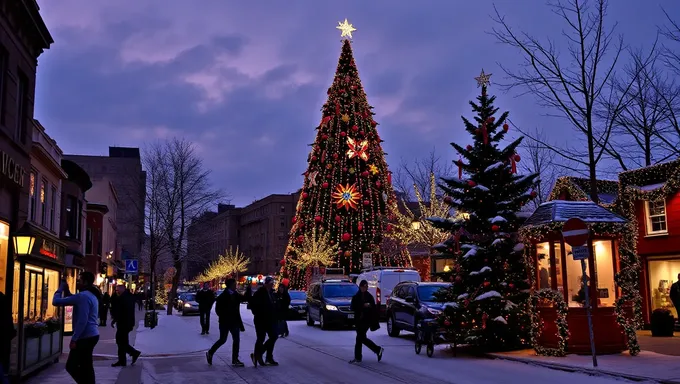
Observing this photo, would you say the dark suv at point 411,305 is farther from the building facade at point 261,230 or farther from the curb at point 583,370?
the building facade at point 261,230

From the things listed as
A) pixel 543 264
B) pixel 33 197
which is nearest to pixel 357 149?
pixel 33 197

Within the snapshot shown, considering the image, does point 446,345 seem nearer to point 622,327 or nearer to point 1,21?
point 622,327

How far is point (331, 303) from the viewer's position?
85.0ft

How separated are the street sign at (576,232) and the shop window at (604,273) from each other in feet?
8.10

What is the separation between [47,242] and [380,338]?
11.1 metres

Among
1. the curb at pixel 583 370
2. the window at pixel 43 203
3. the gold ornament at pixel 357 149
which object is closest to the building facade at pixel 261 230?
the gold ornament at pixel 357 149

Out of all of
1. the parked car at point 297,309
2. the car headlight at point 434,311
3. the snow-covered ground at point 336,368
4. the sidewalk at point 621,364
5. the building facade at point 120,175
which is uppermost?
the building facade at point 120,175

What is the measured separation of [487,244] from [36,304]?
10832 mm

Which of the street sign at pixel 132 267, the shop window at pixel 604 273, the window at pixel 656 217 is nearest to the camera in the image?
the shop window at pixel 604 273

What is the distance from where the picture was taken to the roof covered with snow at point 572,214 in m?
15.5

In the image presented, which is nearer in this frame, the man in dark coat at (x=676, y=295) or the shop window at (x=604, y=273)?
the shop window at (x=604, y=273)

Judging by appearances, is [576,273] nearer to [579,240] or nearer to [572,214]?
[572,214]

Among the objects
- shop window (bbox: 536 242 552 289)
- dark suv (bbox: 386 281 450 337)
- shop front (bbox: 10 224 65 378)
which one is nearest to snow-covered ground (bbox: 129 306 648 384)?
dark suv (bbox: 386 281 450 337)

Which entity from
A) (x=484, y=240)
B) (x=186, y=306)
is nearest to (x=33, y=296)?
(x=484, y=240)
